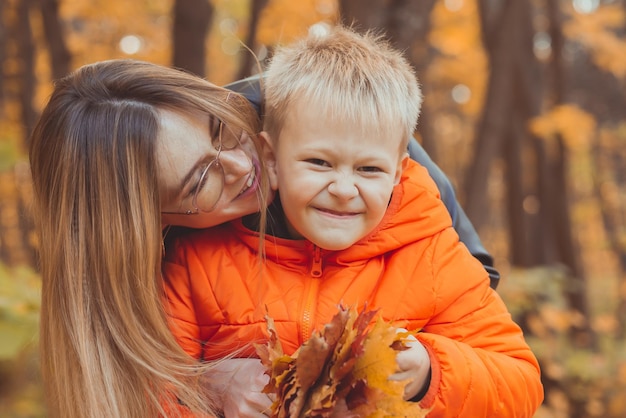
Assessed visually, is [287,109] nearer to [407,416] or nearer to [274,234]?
[274,234]

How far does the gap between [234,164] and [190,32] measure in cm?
339

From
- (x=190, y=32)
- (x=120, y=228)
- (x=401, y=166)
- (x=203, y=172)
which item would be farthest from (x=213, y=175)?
(x=190, y=32)

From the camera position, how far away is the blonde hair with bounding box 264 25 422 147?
175 cm

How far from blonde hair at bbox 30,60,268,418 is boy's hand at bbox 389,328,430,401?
515 mm

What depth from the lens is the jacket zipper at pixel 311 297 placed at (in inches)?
72.0

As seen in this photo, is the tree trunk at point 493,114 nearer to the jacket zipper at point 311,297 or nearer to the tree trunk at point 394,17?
the tree trunk at point 394,17

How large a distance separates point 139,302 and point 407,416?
29.5 inches

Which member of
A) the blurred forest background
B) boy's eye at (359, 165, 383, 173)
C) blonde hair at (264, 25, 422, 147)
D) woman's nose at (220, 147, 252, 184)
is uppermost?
blonde hair at (264, 25, 422, 147)

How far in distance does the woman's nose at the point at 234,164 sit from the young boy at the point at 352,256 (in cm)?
8

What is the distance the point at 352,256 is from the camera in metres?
1.90

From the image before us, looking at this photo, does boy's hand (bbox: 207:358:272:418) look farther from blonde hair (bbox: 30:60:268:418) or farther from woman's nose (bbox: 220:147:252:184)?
woman's nose (bbox: 220:147:252:184)

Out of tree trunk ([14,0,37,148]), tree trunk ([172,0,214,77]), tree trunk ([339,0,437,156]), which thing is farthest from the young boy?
tree trunk ([14,0,37,148])

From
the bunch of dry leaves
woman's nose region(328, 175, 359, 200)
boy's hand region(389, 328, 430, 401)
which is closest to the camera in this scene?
the bunch of dry leaves

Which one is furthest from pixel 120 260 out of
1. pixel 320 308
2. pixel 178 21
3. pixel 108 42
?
pixel 108 42
